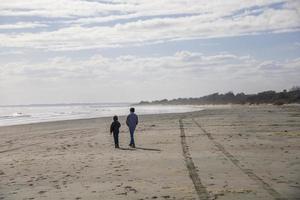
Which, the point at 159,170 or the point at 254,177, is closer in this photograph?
the point at 254,177

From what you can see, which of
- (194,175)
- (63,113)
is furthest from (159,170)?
(63,113)

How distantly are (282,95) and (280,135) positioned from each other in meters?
66.4

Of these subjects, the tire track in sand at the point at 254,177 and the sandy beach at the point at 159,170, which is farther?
the sandy beach at the point at 159,170

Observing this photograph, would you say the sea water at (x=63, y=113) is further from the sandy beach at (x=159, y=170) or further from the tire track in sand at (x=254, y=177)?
the tire track in sand at (x=254, y=177)

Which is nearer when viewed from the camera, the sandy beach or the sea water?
the sandy beach

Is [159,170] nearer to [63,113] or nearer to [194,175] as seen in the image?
[194,175]

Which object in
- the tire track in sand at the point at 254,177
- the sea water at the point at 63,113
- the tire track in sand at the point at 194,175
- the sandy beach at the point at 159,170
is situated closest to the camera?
the tire track in sand at the point at 254,177

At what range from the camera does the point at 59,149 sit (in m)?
18.8

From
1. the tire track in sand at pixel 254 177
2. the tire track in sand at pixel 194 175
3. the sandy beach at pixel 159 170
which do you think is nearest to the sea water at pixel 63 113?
the sandy beach at pixel 159 170

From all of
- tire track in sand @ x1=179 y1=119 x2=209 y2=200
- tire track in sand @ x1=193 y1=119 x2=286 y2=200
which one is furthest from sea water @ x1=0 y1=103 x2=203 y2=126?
tire track in sand @ x1=193 y1=119 x2=286 y2=200

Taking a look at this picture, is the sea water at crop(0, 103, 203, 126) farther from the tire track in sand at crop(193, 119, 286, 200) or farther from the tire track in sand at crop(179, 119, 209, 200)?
the tire track in sand at crop(193, 119, 286, 200)

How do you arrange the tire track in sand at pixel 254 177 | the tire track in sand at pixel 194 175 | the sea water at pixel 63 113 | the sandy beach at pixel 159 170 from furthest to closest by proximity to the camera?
the sea water at pixel 63 113 → the sandy beach at pixel 159 170 → the tire track in sand at pixel 194 175 → the tire track in sand at pixel 254 177

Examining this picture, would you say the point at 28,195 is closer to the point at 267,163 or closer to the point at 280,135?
the point at 267,163

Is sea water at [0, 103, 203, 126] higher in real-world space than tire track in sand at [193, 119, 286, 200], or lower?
higher
